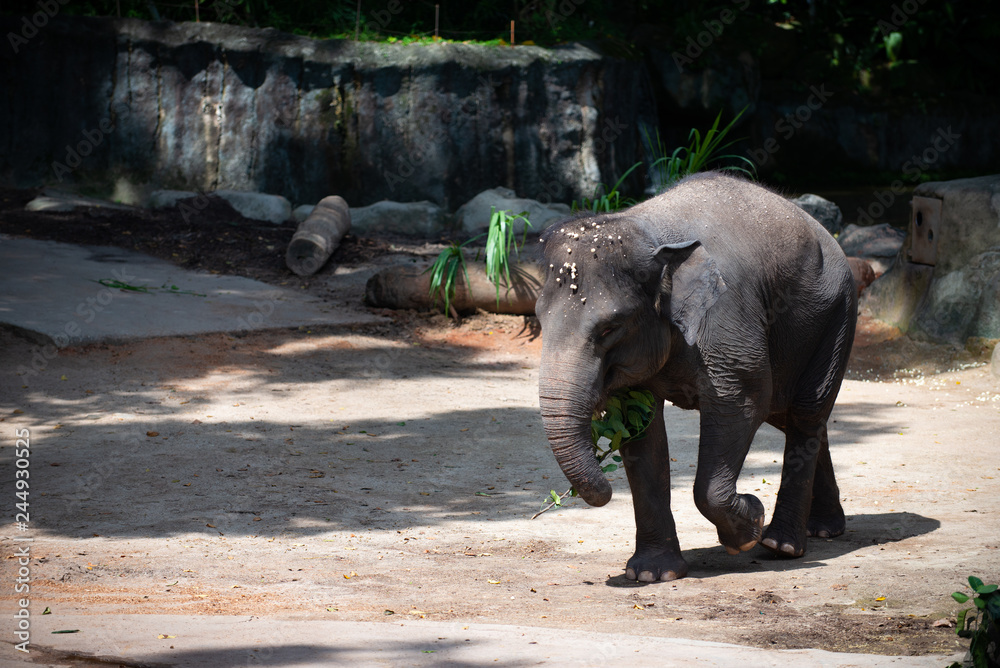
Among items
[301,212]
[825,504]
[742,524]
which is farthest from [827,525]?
[301,212]

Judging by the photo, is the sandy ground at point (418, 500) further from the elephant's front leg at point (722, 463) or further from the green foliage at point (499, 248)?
the green foliage at point (499, 248)

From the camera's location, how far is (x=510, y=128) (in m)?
17.1

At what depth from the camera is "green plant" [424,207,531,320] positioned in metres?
11.0

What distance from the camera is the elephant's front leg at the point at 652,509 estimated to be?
4.55 metres

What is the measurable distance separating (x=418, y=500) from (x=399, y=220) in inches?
406

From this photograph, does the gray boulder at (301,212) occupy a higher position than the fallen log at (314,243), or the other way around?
the gray boulder at (301,212)

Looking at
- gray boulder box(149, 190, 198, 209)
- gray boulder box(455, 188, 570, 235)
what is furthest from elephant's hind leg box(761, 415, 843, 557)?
gray boulder box(149, 190, 198, 209)

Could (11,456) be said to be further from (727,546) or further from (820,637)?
(820,637)

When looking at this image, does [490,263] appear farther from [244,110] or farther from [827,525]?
[244,110]

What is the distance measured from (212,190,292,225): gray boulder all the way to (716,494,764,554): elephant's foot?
11885 mm

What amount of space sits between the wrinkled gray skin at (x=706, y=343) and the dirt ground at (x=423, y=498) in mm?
357

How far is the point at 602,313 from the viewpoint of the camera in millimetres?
3861

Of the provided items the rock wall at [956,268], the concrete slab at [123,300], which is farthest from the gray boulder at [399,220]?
the rock wall at [956,268]

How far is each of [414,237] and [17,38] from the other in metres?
7.46
